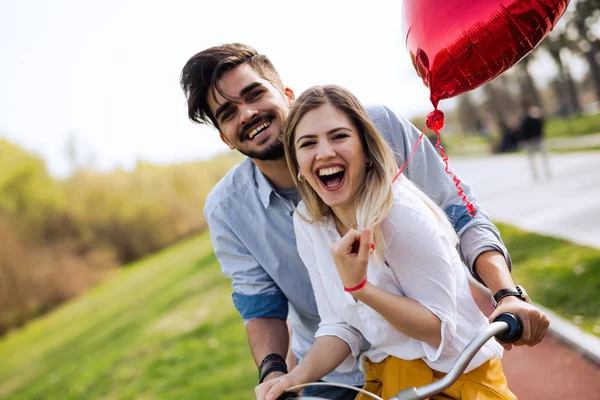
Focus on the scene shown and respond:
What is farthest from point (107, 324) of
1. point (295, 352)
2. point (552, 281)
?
point (295, 352)

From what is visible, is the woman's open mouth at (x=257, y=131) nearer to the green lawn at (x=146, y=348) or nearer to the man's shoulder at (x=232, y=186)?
the man's shoulder at (x=232, y=186)

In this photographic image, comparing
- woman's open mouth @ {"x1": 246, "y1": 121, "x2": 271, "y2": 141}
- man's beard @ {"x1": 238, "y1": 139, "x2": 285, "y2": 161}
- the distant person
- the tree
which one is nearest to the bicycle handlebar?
man's beard @ {"x1": 238, "y1": 139, "x2": 285, "y2": 161}

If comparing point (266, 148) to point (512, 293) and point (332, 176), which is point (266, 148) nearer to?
point (332, 176)

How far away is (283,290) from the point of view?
2705mm

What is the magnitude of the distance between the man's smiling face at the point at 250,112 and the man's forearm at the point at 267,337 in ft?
2.42

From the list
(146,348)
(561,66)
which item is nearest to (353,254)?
(146,348)

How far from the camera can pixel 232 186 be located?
282 cm

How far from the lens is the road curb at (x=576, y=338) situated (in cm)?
381

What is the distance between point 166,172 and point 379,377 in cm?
2994

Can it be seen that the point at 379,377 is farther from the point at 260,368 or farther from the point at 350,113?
the point at 350,113

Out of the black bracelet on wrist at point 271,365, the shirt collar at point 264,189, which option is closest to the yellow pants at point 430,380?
the black bracelet on wrist at point 271,365

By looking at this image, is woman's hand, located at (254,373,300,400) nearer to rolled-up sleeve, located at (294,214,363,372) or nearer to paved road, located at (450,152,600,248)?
rolled-up sleeve, located at (294,214,363,372)

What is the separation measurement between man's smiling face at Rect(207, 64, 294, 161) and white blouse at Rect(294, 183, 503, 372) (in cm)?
66

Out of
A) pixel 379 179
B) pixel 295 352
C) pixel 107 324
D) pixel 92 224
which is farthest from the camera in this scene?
pixel 92 224
